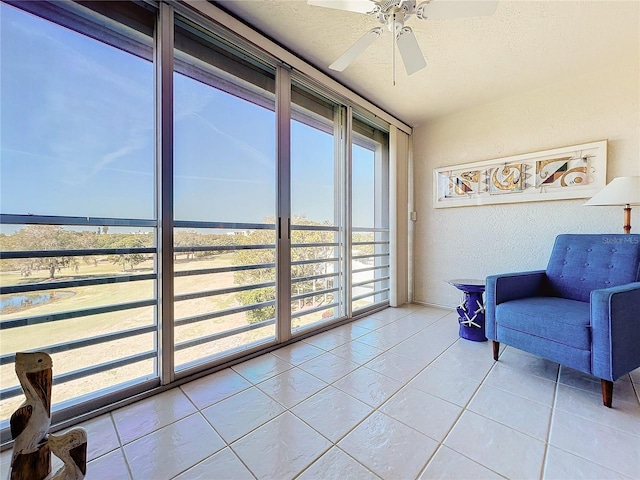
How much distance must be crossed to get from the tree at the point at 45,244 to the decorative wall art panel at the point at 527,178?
3.67 m

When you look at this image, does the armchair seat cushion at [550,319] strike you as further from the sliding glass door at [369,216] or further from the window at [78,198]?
the window at [78,198]

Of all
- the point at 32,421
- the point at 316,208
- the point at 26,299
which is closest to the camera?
the point at 32,421

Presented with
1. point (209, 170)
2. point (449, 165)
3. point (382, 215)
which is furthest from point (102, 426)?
point (449, 165)

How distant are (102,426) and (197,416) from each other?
461 millimetres

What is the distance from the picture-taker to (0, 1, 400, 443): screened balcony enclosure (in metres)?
1.34

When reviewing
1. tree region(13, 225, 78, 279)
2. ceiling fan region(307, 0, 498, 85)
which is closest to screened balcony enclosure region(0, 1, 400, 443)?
tree region(13, 225, 78, 279)

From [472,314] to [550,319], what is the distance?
84 centimetres

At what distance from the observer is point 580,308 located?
1841mm

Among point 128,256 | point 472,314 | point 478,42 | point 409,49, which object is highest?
point 478,42

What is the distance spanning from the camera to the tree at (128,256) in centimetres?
160

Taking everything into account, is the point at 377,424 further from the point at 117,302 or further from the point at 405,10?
the point at 405,10

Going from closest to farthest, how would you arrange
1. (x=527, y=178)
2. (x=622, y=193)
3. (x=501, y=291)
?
(x=622, y=193), (x=501, y=291), (x=527, y=178)

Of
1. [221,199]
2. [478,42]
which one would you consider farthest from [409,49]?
[221,199]

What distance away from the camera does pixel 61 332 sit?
4.75 ft
